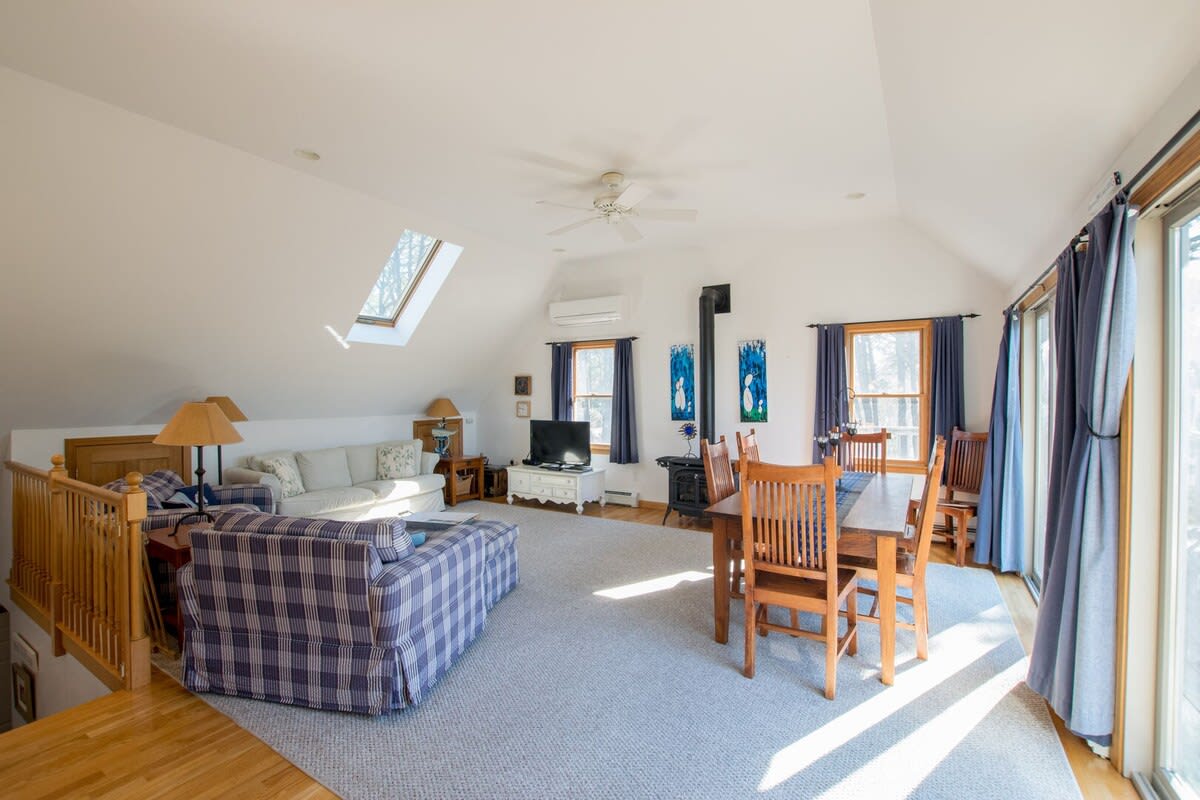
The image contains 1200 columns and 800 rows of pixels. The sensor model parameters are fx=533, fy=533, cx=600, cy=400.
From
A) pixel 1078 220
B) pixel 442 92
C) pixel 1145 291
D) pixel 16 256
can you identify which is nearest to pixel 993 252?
pixel 1078 220

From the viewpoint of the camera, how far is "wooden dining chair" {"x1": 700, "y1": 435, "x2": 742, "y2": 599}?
3322 mm

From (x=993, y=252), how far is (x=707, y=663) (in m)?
3.57

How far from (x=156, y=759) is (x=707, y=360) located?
4932 millimetres

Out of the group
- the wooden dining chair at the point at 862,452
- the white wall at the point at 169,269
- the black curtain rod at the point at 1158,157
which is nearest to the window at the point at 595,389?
the white wall at the point at 169,269

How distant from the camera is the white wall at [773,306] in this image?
4.75 metres

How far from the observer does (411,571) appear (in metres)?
2.44

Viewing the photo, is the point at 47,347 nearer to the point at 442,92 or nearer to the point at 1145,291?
the point at 442,92

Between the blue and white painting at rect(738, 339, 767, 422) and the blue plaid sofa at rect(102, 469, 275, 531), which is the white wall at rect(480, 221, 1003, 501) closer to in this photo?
the blue and white painting at rect(738, 339, 767, 422)

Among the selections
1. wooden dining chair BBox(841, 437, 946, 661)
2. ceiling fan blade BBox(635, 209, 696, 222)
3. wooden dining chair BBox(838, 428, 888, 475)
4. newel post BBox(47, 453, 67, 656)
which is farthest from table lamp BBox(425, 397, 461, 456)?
wooden dining chair BBox(841, 437, 946, 661)

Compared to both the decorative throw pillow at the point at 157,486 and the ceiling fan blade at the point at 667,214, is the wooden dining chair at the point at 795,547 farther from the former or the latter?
the decorative throw pillow at the point at 157,486

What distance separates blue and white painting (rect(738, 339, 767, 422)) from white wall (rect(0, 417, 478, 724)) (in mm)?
4305

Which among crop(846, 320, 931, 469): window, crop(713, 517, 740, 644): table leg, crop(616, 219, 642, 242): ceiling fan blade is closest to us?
crop(713, 517, 740, 644): table leg

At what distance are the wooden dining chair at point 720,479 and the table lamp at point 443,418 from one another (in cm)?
432

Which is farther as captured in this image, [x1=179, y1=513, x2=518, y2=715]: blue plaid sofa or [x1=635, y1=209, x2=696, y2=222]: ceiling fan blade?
[x1=635, y1=209, x2=696, y2=222]: ceiling fan blade
